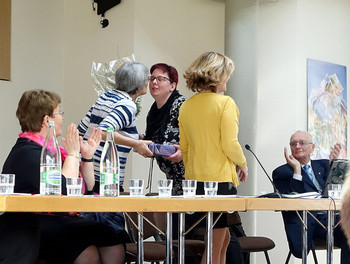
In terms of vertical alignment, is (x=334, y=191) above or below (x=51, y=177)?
below

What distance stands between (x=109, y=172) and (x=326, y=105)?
4.09 meters

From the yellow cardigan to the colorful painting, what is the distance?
276cm

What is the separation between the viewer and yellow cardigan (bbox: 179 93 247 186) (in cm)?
345

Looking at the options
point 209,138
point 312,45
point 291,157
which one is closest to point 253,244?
point 291,157

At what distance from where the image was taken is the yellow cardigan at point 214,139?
3.45 m

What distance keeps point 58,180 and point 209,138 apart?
122 centimetres

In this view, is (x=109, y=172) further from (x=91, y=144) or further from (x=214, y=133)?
(x=214, y=133)

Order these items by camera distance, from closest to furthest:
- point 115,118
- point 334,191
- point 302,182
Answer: point 334,191 < point 115,118 < point 302,182

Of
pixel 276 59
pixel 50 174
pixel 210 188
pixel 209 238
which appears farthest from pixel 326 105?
pixel 50 174

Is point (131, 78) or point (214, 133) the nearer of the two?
point (214, 133)

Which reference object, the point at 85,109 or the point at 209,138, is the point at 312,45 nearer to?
the point at 85,109

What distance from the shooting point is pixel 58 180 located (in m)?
2.47

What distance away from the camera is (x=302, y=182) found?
4457 mm

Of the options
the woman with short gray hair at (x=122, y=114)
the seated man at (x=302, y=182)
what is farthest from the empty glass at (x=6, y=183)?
the seated man at (x=302, y=182)
